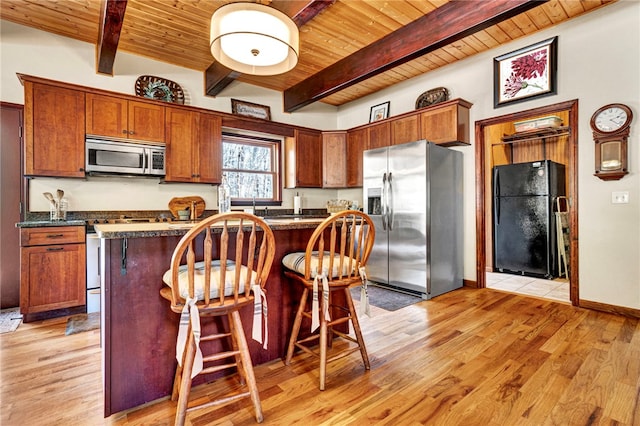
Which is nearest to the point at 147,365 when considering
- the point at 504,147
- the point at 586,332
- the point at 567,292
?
the point at 586,332

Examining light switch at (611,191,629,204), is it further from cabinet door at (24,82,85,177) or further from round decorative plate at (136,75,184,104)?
cabinet door at (24,82,85,177)

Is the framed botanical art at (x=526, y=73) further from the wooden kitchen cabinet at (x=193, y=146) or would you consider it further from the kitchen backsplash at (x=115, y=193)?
the kitchen backsplash at (x=115, y=193)

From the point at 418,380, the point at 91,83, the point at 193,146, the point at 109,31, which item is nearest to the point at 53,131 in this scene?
the point at 91,83

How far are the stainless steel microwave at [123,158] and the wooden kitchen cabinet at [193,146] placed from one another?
129mm

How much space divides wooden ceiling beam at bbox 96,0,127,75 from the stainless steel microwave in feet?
A: 2.71

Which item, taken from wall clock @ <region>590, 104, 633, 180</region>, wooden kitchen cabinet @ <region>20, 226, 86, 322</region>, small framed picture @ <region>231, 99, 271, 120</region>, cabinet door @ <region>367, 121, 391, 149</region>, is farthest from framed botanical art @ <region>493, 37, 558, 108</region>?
wooden kitchen cabinet @ <region>20, 226, 86, 322</region>

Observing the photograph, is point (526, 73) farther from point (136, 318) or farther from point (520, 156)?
point (136, 318)

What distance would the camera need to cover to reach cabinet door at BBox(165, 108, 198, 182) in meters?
3.63

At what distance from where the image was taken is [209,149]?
3.95m

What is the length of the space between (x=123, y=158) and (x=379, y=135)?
3.26 metres

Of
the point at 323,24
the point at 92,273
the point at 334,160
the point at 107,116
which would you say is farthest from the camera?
the point at 334,160

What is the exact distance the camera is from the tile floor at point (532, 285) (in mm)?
3568

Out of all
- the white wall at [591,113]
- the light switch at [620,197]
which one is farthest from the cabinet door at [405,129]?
the light switch at [620,197]

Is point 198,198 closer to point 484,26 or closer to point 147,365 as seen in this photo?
point 147,365
